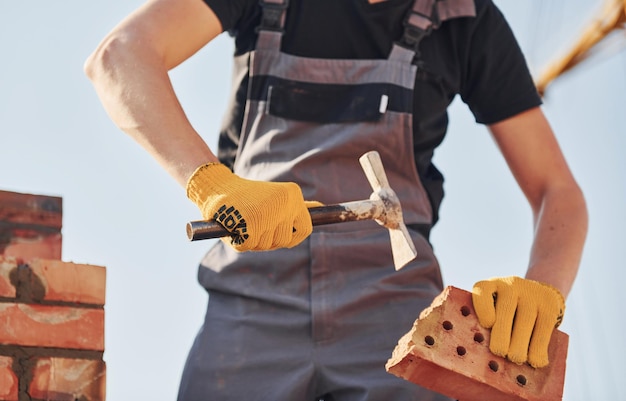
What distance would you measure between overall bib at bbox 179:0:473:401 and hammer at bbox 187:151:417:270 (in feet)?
0.81

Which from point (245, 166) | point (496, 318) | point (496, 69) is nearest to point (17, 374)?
point (245, 166)

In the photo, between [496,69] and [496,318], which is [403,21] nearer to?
[496,69]

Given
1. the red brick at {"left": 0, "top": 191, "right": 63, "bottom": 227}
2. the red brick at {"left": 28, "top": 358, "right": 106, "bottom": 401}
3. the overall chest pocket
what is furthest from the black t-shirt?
the red brick at {"left": 28, "top": 358, "right": 106, "bottom": 401}

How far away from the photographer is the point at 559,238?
3195mm

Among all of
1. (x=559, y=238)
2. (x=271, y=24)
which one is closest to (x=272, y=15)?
(x=271, y=24)

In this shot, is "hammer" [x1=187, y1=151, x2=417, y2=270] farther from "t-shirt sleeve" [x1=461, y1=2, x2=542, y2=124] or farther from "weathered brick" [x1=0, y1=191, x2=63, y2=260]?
"t-shirt sleeve" [x1=461, y1=2, x2=542, y2=124]

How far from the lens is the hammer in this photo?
256cm

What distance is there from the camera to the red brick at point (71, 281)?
2.50 m

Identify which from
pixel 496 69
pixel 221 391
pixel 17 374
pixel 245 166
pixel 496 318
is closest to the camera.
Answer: pixel 17 374

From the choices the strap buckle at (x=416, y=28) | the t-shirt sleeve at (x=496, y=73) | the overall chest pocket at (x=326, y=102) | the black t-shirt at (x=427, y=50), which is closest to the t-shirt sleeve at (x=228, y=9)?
the black t-shirt at (x=427, y=50)

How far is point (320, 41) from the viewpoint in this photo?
3104 millimetres

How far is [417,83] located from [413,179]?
0.94 ft

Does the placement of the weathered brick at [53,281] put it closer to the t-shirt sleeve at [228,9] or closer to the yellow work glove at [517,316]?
the t-shirt sleeve at [228,9]

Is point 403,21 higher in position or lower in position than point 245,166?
higher
